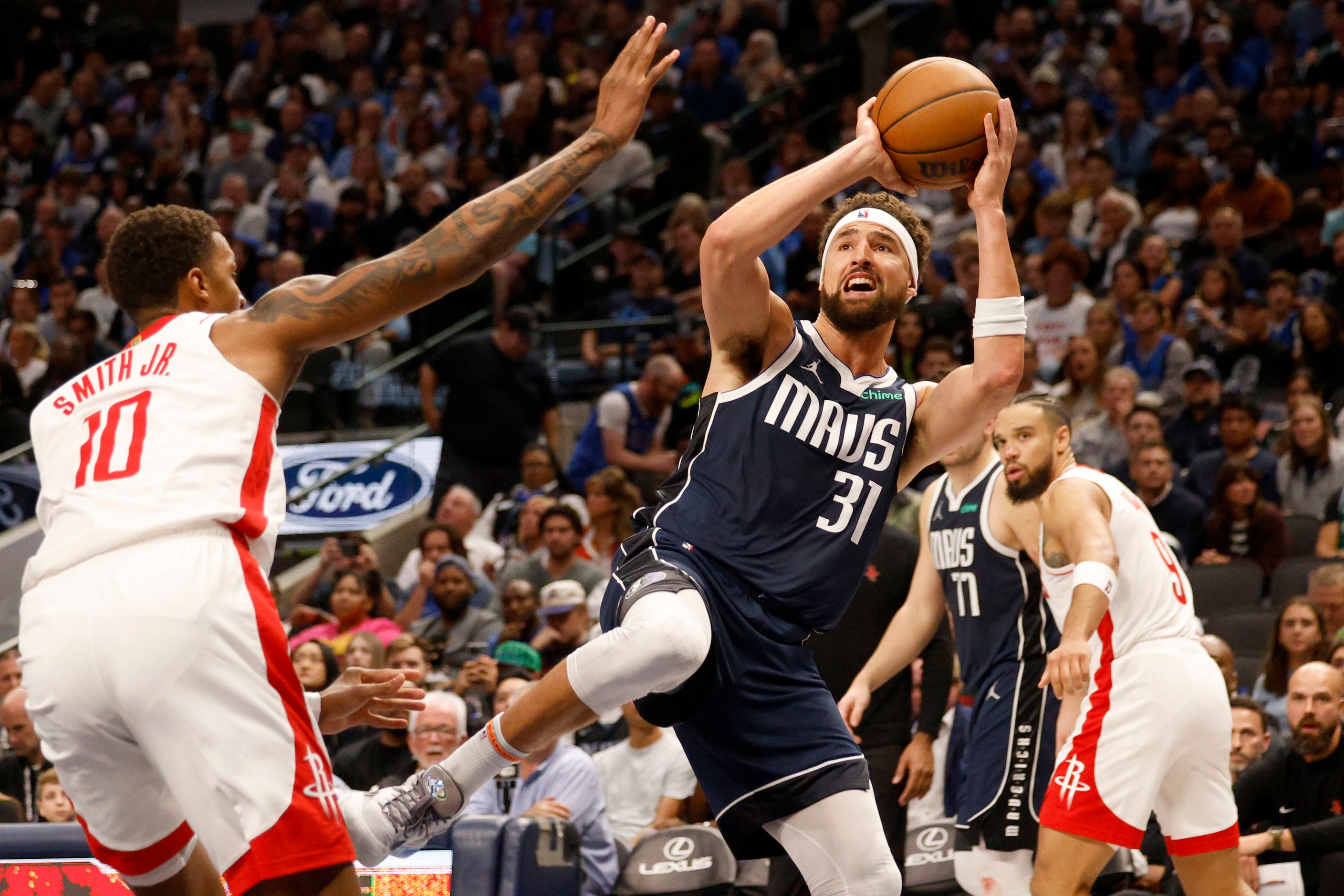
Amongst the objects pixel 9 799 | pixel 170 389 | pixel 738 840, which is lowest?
pixel 9 799

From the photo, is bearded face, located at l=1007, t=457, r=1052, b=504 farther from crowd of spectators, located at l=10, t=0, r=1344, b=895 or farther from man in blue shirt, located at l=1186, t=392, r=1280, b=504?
man in blue shirt, located at l=1186, t=392, r=1280, b=504

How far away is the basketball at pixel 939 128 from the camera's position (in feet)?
14.3

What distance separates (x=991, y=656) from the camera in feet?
20.3

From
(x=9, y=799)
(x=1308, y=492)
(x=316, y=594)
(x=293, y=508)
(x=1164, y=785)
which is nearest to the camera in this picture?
(x=1164, y=785)

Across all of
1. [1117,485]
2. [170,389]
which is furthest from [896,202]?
[170,389]

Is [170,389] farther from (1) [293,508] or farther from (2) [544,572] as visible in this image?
(1) [293,508]

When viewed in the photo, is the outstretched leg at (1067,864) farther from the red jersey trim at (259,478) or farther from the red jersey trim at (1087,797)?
the red jersey trim at (259,478)

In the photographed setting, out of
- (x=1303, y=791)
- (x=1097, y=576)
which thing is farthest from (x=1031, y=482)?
(x=1303, y=791)

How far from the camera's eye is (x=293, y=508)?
11.9 m

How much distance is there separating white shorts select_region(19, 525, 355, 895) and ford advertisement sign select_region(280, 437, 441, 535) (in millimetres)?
8309

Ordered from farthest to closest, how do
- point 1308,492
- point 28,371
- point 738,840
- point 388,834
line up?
point 28,371, point 1308,492, point 738,840, point 388,834

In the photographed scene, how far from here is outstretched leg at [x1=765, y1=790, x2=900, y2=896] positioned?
4.28 metres

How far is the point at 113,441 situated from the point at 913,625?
3.80 m

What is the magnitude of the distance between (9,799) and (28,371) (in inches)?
262
